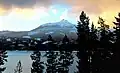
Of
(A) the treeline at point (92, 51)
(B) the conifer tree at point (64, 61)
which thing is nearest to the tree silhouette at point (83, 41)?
(A) the treeline at point (92, 51)

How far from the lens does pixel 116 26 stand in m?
36.3

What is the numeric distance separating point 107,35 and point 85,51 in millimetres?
9000

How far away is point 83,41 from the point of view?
158ft

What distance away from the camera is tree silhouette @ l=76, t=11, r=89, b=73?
47.6m

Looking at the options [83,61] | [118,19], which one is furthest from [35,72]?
[118,19]

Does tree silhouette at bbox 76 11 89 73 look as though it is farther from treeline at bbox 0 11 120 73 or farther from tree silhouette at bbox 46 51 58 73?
tree silhouette at bbox 46 51 58 73

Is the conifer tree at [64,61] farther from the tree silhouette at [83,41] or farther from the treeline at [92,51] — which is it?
the tree silhouette at [83,41]

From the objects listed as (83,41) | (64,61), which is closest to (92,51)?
(83,41)

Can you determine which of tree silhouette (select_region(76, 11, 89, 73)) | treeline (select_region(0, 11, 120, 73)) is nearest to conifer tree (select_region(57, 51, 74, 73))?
treeline (select_region(0, 11, 120, 73))

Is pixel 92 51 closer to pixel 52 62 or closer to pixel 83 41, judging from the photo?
pixel 83 41

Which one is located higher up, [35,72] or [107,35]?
[107,35]

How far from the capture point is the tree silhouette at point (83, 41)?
4759 centimetres

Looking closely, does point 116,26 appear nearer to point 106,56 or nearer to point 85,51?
point 106,56

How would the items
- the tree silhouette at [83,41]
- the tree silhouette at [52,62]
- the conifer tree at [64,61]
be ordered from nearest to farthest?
the tree silhouette at [83,41]
the conifer tree at [64,61]
the tree silhouette at [52,62]
